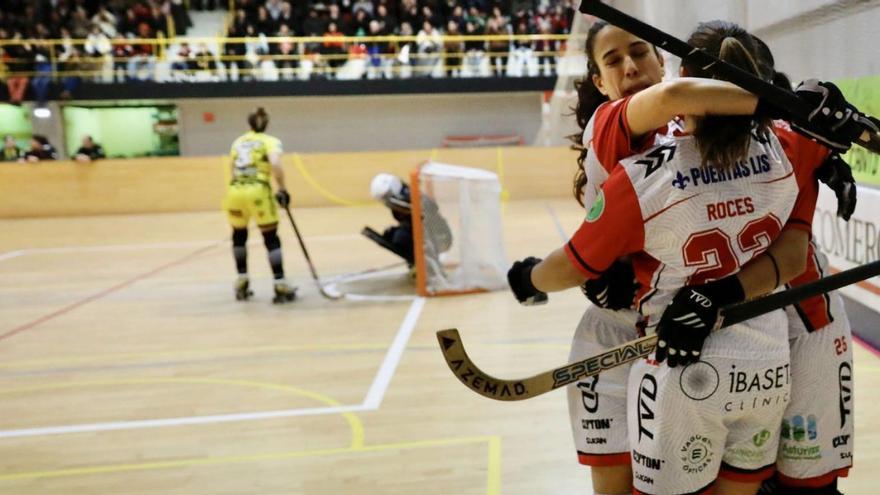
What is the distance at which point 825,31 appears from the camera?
4328mm

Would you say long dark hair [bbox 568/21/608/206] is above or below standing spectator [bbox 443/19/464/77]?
below

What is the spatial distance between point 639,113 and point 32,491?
11.1 ft

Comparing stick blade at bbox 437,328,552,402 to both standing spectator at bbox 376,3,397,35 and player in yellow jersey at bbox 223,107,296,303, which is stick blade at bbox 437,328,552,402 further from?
standing spectator at bbox 376,3,397,35

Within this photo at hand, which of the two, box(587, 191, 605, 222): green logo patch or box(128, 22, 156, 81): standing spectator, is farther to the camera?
box(128, 22, 156, 81): standing spectator

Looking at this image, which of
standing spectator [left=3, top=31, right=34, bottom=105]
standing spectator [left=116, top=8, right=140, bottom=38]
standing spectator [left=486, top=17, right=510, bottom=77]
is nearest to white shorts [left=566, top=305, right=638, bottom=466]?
standing spectator [left=486, top=17, right=510, bottom=77]

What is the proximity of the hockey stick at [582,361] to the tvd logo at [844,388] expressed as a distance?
0.23 m

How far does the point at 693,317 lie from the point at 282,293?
6180mm

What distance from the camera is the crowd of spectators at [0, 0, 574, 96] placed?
19.7 m

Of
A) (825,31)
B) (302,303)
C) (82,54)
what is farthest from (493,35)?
(825,31)

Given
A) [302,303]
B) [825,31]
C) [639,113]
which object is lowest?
[302,303]

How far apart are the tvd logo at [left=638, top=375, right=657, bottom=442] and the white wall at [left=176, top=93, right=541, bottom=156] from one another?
21.1 m

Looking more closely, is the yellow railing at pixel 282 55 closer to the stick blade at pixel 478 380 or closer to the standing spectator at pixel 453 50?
the standing spectator at pixel 453 50

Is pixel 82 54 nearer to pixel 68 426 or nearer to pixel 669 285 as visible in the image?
pixel 68 426

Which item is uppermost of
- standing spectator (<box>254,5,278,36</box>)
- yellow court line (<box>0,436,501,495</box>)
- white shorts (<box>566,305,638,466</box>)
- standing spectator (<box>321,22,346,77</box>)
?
standing spectator (<box>254,5,278,36</box>)
